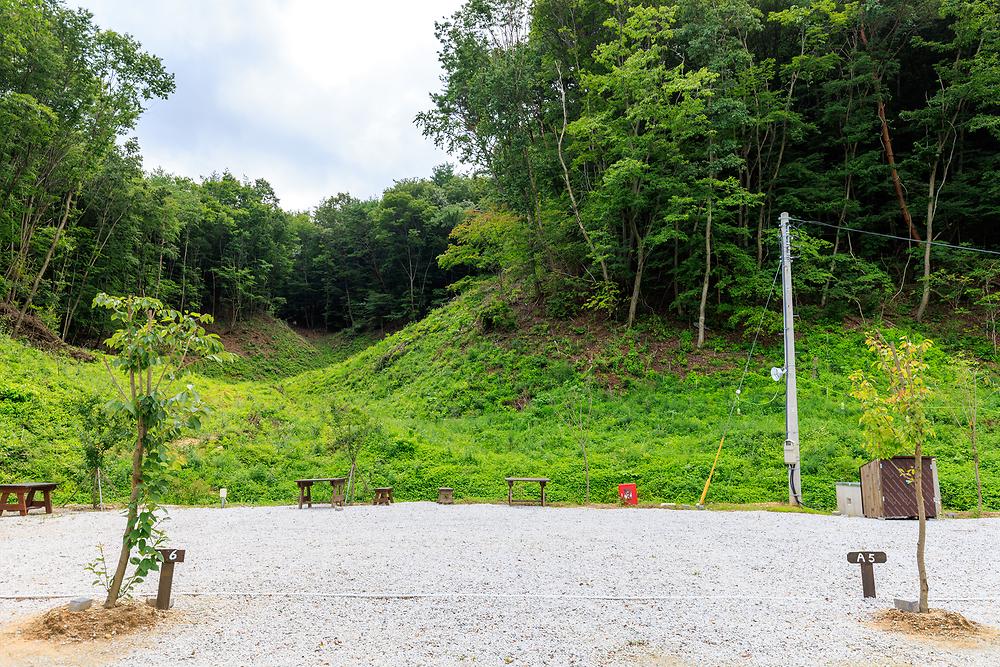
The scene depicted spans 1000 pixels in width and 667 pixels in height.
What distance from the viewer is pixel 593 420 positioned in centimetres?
1577

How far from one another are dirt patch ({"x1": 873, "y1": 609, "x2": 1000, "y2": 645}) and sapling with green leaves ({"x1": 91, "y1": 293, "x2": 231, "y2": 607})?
557cm

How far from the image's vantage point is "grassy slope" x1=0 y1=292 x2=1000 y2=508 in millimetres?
12016

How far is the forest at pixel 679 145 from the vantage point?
1766cm

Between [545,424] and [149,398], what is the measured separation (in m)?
12.5

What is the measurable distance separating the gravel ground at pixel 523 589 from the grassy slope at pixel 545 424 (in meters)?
2.90

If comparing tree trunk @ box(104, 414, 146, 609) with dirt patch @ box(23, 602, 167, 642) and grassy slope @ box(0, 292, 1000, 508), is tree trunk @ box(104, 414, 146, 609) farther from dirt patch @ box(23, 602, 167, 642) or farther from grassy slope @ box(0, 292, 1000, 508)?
grassy slope @ box(0, 292, 1000, 508)

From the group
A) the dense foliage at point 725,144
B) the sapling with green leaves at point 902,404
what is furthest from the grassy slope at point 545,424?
the sapling with green leaves at point 902,404

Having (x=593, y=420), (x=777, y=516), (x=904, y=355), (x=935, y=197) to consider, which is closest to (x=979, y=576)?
(x=904, y=355)

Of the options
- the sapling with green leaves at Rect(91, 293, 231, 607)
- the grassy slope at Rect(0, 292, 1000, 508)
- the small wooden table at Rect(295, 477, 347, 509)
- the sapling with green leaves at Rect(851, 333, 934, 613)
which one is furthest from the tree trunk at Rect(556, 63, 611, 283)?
the sapling with green leaves at Rect(91, 293, 231, 607)

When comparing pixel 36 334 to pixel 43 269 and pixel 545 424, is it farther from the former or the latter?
pixel 545 424

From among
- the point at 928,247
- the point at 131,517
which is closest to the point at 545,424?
the point at 131,517

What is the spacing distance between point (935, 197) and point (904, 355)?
63.1ft

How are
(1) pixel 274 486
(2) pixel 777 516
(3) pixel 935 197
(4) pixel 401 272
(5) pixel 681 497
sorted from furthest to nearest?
(4) pixel 401 272 → (3) pixel 935 197 → (1) pixel 274 486 → (5) pixel 681 497 → (2) pixel 777 516

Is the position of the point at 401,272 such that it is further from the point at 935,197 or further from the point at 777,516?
the point at 777,516
